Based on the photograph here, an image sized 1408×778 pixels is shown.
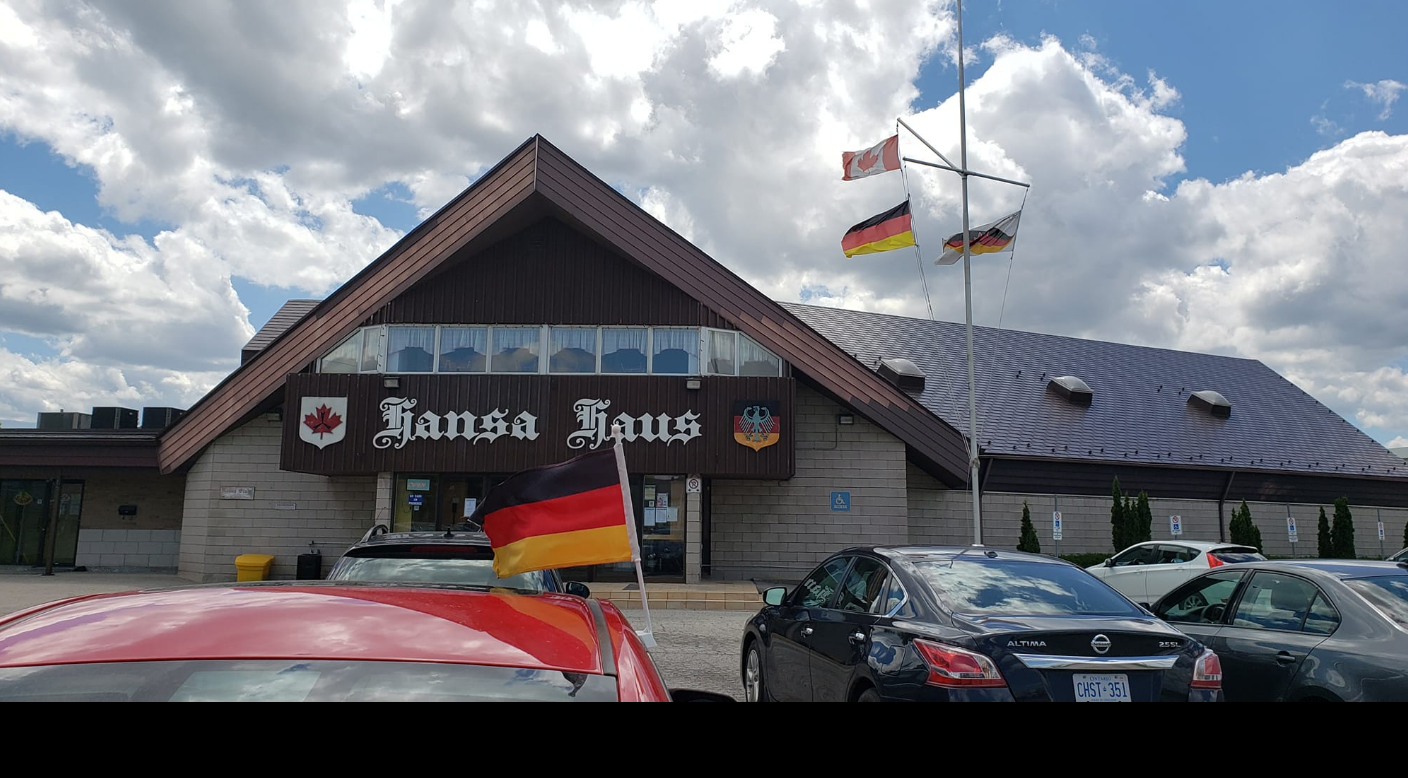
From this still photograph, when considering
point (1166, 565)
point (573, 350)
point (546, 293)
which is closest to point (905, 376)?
point (573, 350)

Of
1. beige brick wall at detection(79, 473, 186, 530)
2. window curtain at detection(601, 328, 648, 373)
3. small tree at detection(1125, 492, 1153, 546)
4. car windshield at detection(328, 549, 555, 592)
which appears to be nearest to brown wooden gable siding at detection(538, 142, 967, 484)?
window curtain at detection(601, 328, 648, 373)

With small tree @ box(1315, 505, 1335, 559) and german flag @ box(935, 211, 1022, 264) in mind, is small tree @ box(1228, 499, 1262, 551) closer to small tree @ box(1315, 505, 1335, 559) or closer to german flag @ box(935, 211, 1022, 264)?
small tree @ box(1315, 505, 1335, 559)

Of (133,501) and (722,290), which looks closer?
(722,290)

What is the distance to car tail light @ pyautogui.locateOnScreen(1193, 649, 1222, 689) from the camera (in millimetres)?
4629

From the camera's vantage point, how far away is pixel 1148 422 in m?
27.2

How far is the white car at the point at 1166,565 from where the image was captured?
14.5m

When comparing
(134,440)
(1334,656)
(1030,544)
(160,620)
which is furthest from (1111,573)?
(134,440)

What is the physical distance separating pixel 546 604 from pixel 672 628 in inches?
447

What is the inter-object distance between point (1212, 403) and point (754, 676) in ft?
86.0

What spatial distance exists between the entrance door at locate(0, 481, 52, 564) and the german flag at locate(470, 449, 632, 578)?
22.1 metres

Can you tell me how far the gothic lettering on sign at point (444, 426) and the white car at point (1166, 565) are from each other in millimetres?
11242

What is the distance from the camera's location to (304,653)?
1.86 meters

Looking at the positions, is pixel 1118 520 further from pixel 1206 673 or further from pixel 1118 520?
pixel 1206 673

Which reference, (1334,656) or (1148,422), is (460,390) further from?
(1148,422)
